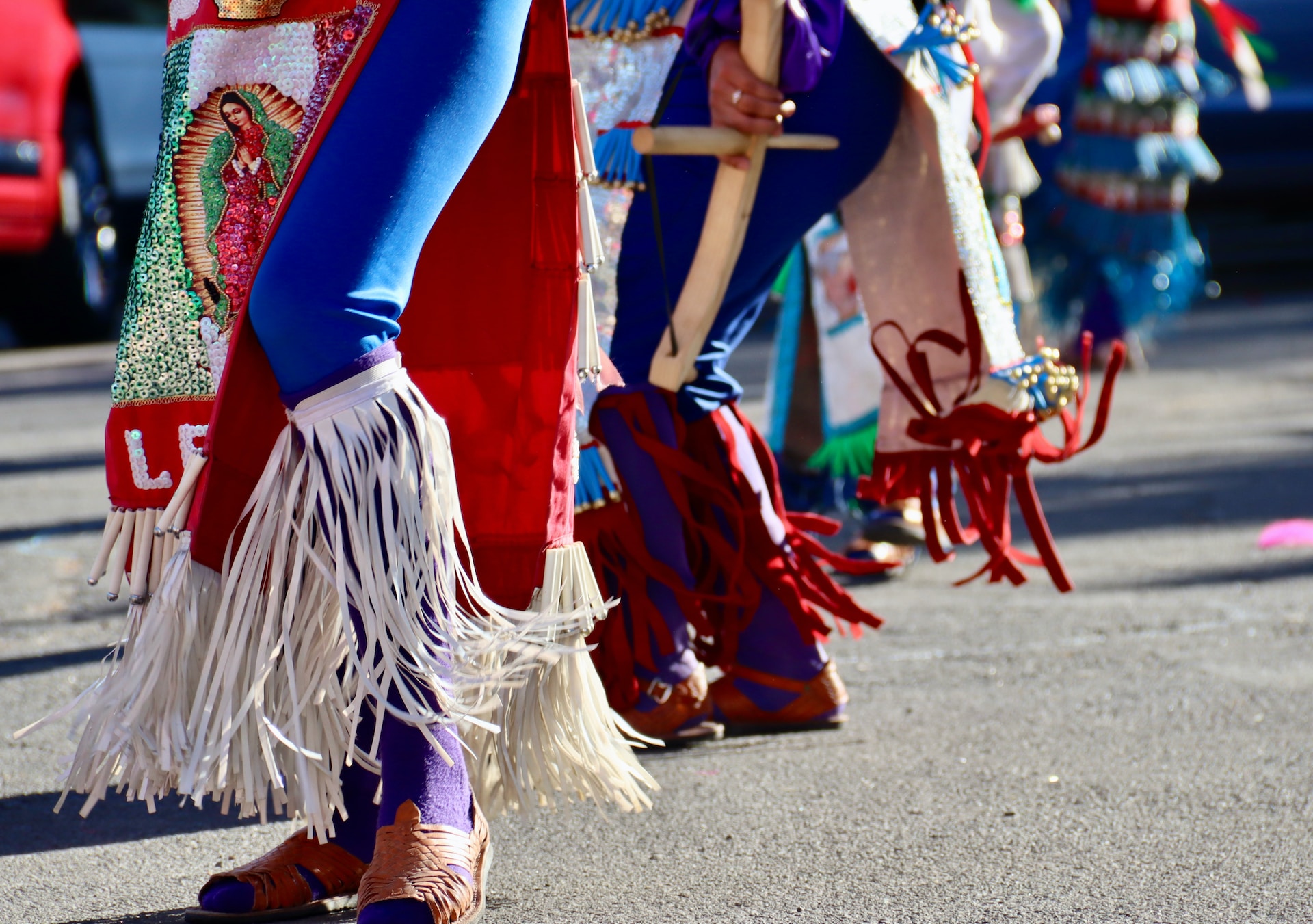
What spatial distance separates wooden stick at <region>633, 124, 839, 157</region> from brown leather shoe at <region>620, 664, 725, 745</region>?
2.36 ft

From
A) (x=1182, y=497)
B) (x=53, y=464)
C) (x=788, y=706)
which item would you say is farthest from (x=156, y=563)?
(x=53, y=464)

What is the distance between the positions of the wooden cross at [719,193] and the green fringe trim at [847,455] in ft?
3.21

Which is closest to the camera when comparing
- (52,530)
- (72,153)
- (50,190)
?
(52,530)

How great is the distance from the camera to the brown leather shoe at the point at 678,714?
233 centimetres

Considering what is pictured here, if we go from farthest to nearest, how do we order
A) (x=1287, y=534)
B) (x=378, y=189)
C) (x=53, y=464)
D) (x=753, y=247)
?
(x=53, y=464)
(x=1287, y=534)
(x=753, y=247)
(x=378, y=189)

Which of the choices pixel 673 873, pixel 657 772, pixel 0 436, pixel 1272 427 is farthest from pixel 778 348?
pixel 0 436

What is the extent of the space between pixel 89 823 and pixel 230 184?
89 centimetres

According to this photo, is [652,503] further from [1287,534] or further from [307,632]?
[1287,534]

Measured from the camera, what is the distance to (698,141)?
7.08 feet

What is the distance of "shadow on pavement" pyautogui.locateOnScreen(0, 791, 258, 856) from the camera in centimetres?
201

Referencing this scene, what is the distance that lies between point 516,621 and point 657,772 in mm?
633

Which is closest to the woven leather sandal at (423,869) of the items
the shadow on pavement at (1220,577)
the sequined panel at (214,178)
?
the sequined panel at (214,178)

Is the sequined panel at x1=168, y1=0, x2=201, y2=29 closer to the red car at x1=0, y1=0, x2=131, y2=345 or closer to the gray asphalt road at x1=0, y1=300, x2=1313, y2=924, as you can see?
the gray asphalt road at x1=0, y1=300, x2=1313, y2=924

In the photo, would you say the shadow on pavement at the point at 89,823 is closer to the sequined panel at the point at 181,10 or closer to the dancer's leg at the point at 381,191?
the dancer's leg at the point at 381,191
